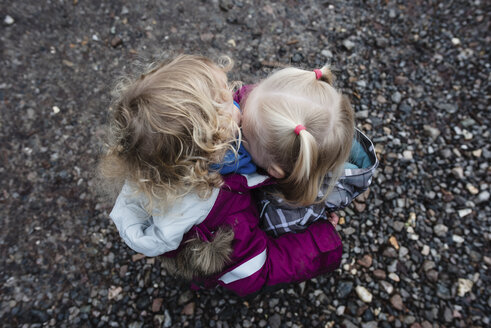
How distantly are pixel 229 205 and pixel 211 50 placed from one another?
2161mm

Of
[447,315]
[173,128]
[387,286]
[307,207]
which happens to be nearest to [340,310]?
[387,286]

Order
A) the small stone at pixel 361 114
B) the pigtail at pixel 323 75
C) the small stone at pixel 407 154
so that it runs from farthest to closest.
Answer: the small stone at pixel 361 114 < the small stone at pixel 407 154 < the pigtail at pixel 323 75

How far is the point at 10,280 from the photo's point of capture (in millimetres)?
2523

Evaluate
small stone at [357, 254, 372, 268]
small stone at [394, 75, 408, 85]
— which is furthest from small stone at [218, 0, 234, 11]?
small stone at [357, 254, 372, 268]

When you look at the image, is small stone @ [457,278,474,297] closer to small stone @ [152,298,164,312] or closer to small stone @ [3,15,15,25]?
small stone @ [152,298,164,312]

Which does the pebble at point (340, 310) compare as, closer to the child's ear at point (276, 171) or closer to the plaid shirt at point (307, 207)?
the plaid shirt at point (307, 207)

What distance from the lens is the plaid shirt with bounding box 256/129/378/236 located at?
2.20 m

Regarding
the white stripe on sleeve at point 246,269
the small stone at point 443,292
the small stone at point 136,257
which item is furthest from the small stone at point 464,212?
the small stone at point 136,257

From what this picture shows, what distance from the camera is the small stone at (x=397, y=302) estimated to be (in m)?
2.53

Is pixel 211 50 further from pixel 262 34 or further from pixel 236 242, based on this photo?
pixel 236 242

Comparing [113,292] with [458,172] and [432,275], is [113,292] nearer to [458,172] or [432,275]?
[432,275]

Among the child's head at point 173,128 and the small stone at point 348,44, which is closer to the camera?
the child's head at point 173,128

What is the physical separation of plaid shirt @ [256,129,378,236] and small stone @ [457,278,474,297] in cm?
117

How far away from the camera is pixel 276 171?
181 centimetres
